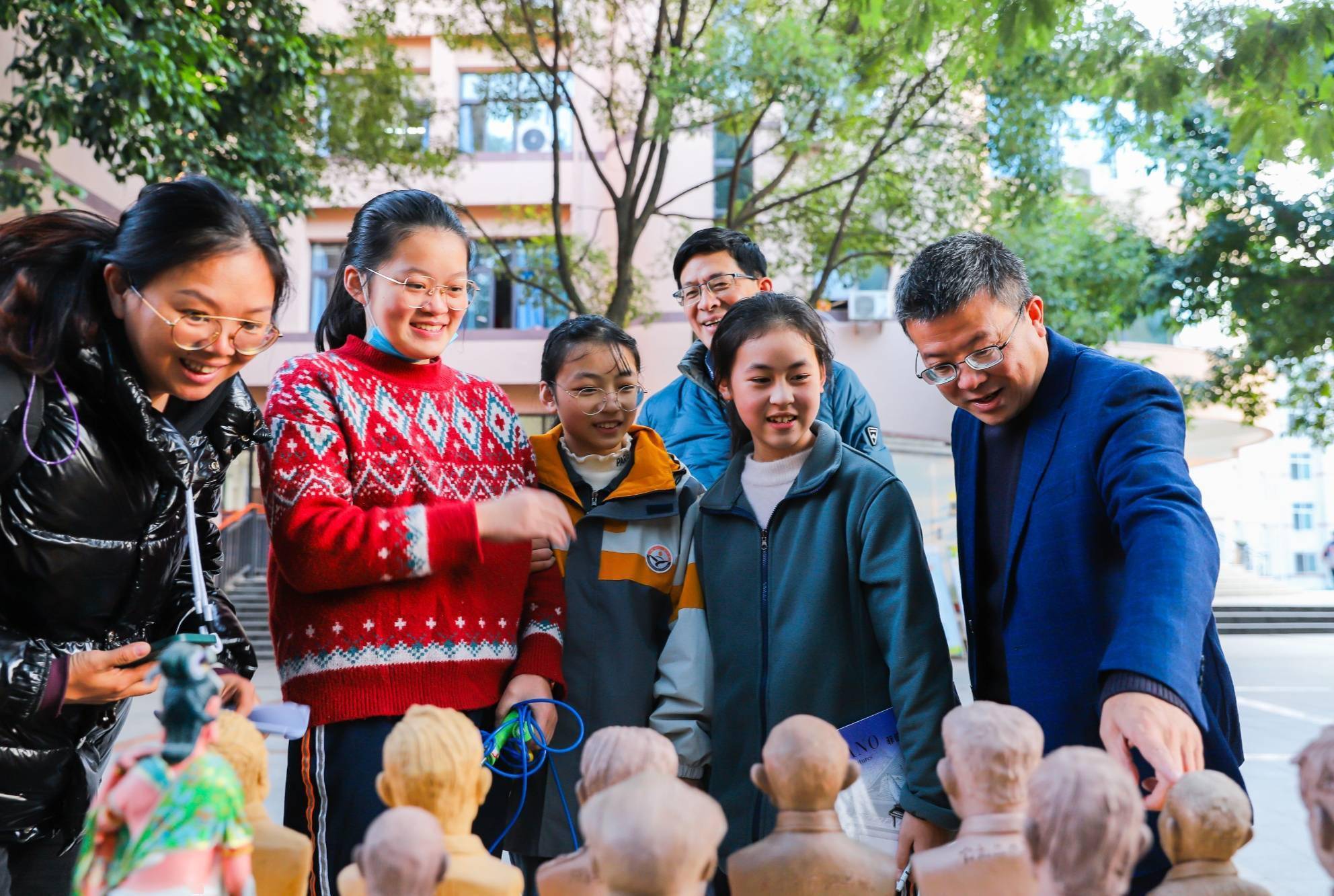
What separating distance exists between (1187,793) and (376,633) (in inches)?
48.1

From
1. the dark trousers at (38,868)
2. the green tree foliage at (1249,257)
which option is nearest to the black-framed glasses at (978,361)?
the dark trousers at (38,868)

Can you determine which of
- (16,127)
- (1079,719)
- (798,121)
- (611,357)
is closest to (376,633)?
(611,357)

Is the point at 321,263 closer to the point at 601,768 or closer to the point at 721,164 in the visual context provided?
the point at 721,164

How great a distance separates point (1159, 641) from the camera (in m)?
1.43

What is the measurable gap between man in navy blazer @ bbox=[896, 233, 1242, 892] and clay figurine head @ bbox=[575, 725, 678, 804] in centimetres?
69

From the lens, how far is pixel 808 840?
113 centimetres

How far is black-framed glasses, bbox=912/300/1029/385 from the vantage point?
192 centimetres

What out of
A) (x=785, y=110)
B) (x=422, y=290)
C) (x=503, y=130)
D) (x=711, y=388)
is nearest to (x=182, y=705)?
(x=422, y=290)

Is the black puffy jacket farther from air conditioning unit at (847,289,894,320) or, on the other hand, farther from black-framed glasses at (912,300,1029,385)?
air conditioning unit at (847,289,894,320)

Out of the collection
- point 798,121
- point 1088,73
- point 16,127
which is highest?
point 798,121

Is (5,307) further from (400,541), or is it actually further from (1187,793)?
(1187,793)

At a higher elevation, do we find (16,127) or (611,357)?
(16,127)

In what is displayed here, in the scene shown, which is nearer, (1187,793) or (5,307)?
(1187,793)

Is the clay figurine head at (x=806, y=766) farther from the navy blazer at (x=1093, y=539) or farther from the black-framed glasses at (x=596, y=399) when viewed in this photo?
the black-framed glasses at (x=596, y=399)
